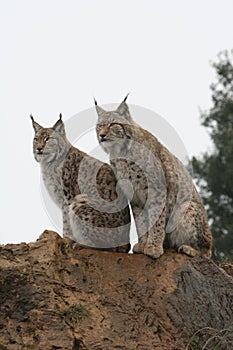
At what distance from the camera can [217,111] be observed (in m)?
28.3

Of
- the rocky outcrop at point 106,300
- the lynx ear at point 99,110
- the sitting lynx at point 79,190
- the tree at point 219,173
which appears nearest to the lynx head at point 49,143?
the sitting lynx at point 79,190

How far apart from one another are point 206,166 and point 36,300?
1913 centimetres

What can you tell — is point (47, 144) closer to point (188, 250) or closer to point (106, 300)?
point (188, 250)

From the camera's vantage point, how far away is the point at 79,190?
29.3 feet

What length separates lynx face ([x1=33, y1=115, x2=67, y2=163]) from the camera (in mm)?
8961

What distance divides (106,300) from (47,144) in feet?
7.37

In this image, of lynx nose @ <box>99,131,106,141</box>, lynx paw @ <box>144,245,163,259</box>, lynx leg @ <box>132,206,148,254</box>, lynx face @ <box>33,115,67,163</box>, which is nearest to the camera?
lynx paw @ <box>144,245,163,259</box>

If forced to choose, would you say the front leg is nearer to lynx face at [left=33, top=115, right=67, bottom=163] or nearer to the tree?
lynx face at [left=33, top=115, right=67, bottom=163]

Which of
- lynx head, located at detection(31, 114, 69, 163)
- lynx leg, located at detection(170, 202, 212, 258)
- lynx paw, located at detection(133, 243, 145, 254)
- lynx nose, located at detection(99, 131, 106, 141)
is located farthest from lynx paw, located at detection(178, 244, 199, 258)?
lynx head, located at detection(31, 114, 69, 163)

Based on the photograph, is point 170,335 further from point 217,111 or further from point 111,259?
point 217,111

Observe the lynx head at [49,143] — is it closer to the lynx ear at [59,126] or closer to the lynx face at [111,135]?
the lynx ear at [59,126]

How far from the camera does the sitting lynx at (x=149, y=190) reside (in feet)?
28.0

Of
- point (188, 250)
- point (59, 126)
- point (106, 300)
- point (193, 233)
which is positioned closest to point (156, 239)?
point (188, 250)

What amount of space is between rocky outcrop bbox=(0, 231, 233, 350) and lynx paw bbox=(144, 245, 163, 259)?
6 centimetres
